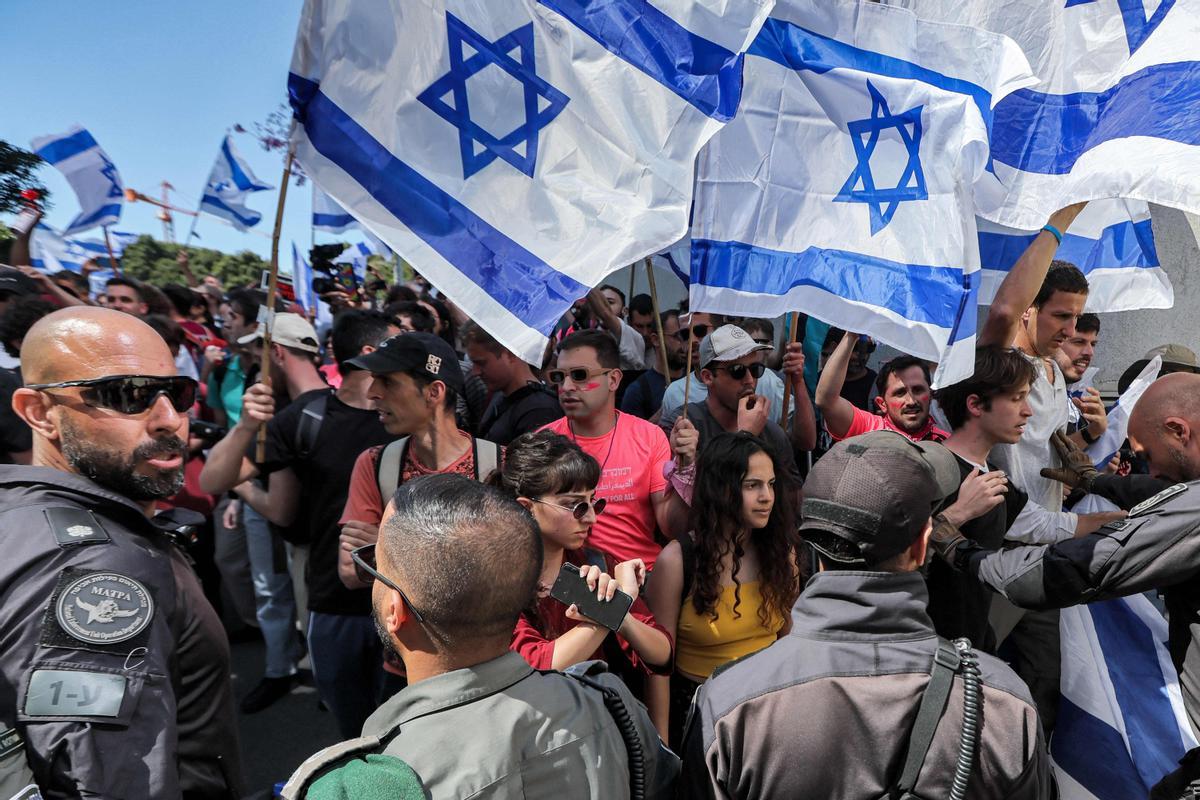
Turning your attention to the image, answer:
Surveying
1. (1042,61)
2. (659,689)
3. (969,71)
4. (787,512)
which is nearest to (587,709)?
(659,689)

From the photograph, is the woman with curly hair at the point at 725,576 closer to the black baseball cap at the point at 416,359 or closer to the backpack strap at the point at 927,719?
the black baseball cap at the point at 416,359

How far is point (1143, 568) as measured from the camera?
226 centimetres

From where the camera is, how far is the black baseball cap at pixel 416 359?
313 centimetres

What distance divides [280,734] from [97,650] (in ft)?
11.3

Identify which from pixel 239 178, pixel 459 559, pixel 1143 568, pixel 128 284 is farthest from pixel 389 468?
pixel 239 178

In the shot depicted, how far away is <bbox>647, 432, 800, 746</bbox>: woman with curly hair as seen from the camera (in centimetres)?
291

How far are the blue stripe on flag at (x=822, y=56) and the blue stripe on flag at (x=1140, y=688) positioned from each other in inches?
90.5

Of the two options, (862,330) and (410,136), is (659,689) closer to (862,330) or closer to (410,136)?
(862,330)

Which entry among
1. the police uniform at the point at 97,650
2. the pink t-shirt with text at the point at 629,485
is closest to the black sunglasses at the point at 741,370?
the pink t-shirt with text at the point at 629,485

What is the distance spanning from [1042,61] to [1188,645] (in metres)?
2.60

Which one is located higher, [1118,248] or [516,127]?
[516,127]

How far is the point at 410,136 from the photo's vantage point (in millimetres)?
2922

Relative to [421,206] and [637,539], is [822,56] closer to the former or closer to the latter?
[421,206]

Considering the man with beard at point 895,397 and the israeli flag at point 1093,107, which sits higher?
the israeli flag at point 1093,107
